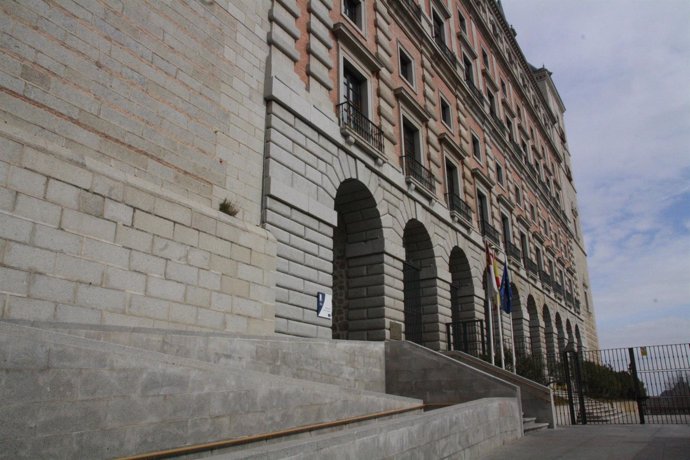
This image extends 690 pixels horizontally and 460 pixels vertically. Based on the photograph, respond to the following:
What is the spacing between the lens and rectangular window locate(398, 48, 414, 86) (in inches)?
748

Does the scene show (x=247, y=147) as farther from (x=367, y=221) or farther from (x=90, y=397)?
(x=90, y=397)

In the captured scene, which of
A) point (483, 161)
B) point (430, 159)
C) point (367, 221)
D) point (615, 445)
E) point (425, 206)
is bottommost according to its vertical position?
point (615, 445)

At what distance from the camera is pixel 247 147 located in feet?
34.3

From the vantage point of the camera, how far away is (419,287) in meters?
17.7

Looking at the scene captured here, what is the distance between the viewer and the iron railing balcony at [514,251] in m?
26.0

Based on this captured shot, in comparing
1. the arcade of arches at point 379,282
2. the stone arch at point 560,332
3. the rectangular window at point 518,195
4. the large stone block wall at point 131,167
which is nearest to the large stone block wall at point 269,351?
the large stone block wall at point 131,167

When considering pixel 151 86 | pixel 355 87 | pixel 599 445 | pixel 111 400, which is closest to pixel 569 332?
pixel 355 87

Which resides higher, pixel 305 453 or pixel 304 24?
pixel 304 24

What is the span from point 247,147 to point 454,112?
558 inches

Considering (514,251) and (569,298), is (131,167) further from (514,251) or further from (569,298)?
(569,298)

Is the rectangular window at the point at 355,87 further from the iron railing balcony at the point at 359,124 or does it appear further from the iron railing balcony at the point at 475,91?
the iron railing balcony at the point at 475,91

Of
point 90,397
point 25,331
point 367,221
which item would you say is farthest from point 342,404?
point 367,221

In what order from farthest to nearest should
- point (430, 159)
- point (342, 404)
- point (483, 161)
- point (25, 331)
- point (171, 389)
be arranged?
point (483, 161) → point (430, 159) → point (342, 404) → point (171, 389) → point (25, 331)

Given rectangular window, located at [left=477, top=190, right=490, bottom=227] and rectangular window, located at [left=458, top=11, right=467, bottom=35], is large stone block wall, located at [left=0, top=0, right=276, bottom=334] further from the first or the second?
rectangular window, located at [left=458, top=11, right=467, bottom=35]
